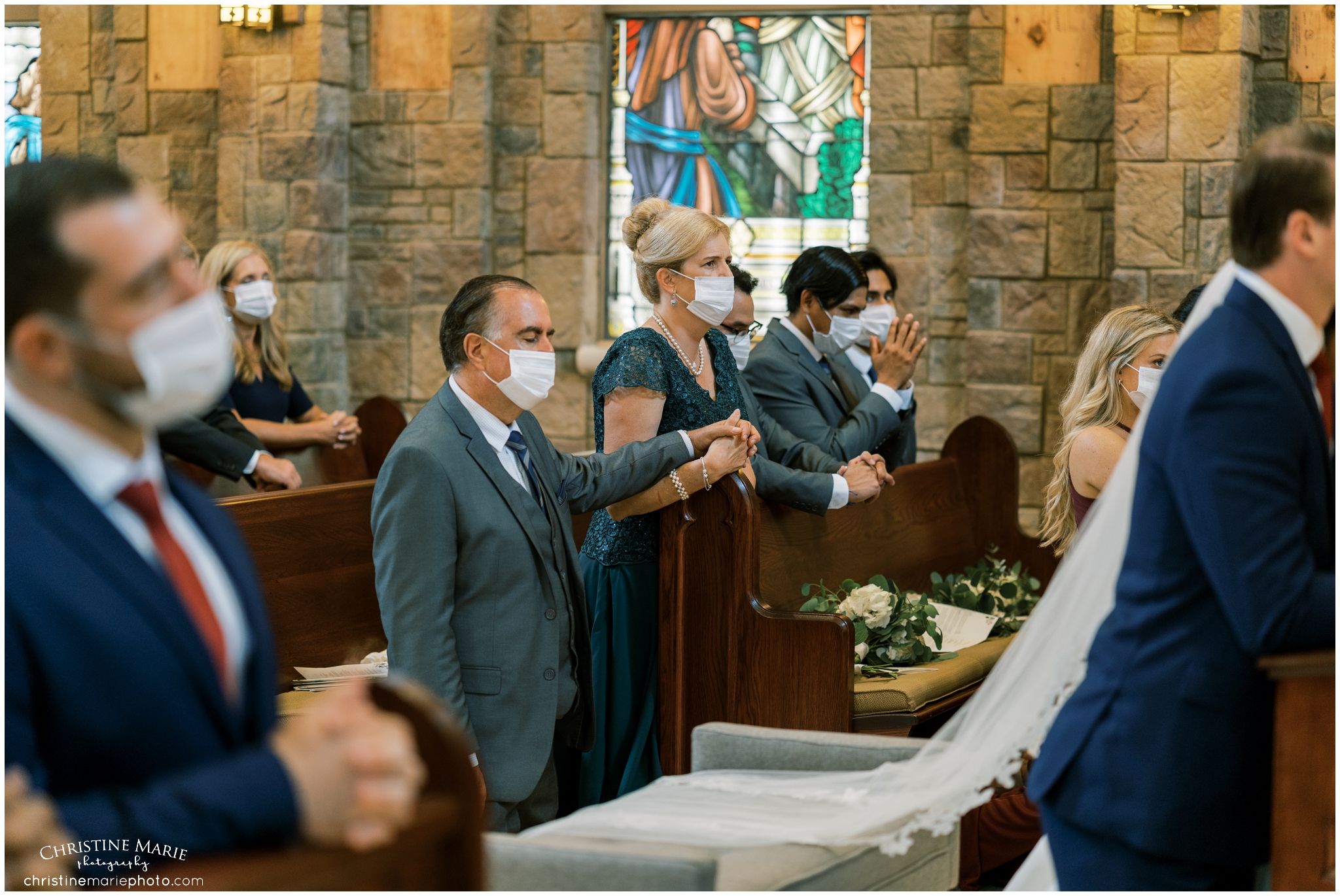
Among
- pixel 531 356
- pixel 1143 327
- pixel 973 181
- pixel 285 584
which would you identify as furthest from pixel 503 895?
pixel 973 181

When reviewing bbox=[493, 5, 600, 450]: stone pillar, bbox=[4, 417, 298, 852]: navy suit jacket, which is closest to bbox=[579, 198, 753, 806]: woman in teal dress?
bbox=[4, 417, 298, 852]: navy suit jacket

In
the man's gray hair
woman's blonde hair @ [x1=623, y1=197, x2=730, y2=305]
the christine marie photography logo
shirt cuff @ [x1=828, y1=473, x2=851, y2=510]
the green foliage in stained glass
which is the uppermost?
the green foliage in stained glass

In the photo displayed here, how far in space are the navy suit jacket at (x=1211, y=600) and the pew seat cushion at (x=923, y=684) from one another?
1.63m

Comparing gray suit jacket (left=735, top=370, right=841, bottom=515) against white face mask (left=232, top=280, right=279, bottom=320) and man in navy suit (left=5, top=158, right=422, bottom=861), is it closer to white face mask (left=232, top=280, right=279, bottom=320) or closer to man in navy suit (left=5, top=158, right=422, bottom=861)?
white face mask (left=232, top=280, right=279, bottom=320)

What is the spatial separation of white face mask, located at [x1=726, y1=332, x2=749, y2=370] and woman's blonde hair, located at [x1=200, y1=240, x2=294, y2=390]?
5.52 ft

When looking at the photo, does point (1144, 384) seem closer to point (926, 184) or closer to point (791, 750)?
point (791, 750)

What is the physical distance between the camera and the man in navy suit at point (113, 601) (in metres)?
1.05

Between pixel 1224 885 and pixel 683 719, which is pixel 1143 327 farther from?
pixel 1224 885

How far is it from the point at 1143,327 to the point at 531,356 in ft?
4.41

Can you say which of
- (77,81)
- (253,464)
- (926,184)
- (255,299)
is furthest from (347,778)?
(77,81)

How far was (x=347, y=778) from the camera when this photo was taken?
3.52ft

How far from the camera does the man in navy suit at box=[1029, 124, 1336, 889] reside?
4.64 ft

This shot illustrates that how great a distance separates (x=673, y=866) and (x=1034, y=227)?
5.01 metres

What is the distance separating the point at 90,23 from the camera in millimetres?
7344
